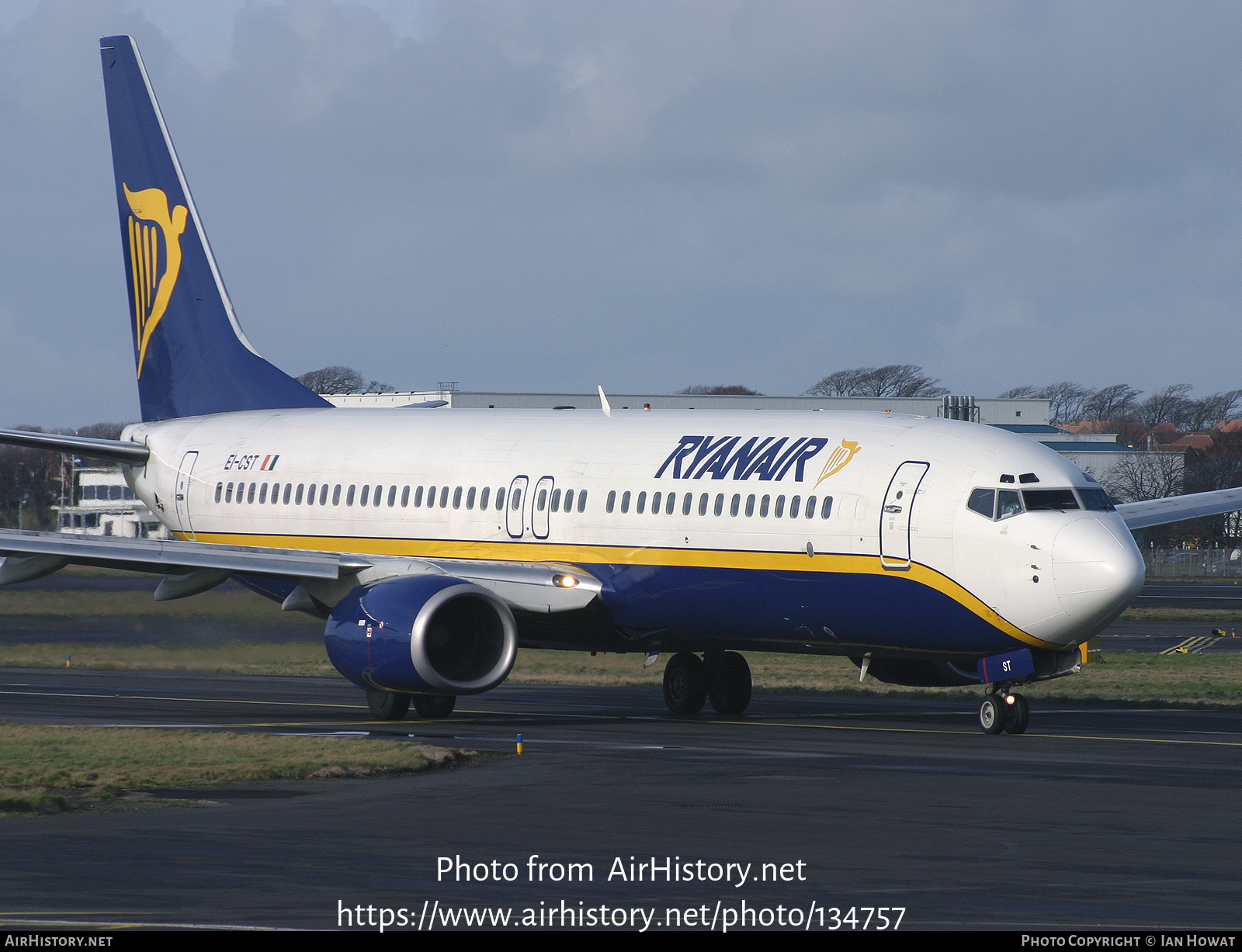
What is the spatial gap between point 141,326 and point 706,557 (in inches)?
626

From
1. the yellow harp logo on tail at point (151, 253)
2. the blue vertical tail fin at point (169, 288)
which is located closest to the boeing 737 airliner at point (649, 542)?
Result: the blue vertical tail fin at point (169, 288)

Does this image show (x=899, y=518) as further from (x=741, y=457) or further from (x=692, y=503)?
(x=692, y=503)

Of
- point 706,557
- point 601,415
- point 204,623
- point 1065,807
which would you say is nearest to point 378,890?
point 1065,807

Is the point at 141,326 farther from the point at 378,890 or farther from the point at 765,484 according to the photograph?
the point at 378,890

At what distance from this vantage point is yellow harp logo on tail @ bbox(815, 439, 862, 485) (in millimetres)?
24719

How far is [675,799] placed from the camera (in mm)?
17172

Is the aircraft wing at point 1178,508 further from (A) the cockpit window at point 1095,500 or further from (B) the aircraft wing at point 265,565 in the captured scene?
(B) the aircraft wing at point 265,565

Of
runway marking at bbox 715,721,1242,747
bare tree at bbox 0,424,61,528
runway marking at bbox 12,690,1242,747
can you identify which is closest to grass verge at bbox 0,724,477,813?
runway marking at bbox 12,690,1242,747

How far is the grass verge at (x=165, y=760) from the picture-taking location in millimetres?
17656

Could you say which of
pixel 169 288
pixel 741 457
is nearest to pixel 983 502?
pixel 741 457

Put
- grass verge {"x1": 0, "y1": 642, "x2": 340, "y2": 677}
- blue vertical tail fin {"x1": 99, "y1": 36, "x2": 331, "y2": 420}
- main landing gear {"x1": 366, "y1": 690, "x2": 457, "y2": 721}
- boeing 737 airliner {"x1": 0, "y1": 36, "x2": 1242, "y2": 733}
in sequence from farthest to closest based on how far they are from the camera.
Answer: blue vertical tail fin {"x1": 99, "y1": 36, "x2": 331, "y2": 420} → grass verge {"x1": 0, "y1": 642, "x2": 340, "y2": 677} → main landing gear {"x1": 366, "y1": 690, "x2": 457, "y2": 721} → boeing 737 airliner {"x1": 0, "y1": 36, "x2": 1242, "y2": 733}

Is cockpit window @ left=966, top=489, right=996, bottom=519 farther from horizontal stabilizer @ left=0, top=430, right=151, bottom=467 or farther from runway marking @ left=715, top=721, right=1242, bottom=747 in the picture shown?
horizontal stabilizer @ left=0, top=430, right=151, bottom=467

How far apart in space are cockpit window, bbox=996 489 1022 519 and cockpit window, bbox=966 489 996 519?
59 mm

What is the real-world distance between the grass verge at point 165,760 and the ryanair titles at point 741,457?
653cm
